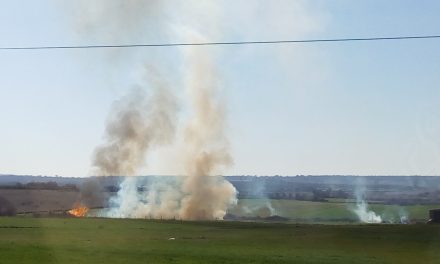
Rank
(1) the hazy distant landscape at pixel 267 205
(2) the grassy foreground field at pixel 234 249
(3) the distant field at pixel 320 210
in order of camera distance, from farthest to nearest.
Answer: (3) the distant field at pixel 320 210 < (1) the hazy distant landscape at pixel 267 205 < (2) the grassy foreground field at pixel 234 249

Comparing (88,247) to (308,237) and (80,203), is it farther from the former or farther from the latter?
A: (80,203)

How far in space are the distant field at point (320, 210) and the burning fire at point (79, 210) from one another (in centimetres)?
3382

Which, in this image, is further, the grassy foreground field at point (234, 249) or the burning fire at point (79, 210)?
the burning fire at point (79, 210)

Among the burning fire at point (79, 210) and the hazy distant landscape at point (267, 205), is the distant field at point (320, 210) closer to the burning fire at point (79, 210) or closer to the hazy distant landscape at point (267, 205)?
the hazy distant landscape at point (267, 205)

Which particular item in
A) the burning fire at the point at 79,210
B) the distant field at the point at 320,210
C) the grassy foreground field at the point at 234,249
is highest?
the distant field at the point at 320,210

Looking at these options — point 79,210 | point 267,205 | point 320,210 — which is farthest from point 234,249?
point 267,205

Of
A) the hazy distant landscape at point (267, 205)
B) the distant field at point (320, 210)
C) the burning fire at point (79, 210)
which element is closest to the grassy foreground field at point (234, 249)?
the burning fire at point (79, 210)

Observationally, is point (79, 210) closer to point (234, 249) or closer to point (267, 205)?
point (267, 205)

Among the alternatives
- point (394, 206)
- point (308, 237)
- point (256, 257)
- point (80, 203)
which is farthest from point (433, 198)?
point (256, 257)

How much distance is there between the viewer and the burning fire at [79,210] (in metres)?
119

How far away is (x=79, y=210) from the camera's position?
122 meters

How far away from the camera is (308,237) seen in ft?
206

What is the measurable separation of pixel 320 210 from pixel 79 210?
2193 inches

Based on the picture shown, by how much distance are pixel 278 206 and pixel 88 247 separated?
121612mm
